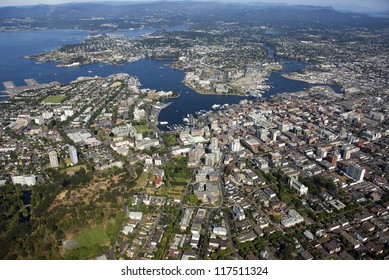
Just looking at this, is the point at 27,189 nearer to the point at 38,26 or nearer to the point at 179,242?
the point at 179,242

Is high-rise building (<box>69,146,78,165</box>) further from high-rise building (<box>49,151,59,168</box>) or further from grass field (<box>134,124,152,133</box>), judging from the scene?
grass field (<box>134,124,152,133</box>)

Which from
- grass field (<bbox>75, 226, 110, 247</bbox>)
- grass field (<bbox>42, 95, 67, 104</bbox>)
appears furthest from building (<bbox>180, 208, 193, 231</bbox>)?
grass field (<bbox>42, 95, 67, 104</bbox>)

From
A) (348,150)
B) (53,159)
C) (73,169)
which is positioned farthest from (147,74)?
(348,150)

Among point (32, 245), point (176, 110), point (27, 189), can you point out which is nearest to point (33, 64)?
point (176, 110)

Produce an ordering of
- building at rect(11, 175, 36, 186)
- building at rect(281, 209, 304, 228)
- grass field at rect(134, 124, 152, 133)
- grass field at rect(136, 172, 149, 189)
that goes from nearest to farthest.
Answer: building at rect(281, 209, 304, 228) < grass field at rect(136, 172, 149, 189) < building at rect(11, 175, 36, 186) < grass field at rect(134, 124, 152, 133)

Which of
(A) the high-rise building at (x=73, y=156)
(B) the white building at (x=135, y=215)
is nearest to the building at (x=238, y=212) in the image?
(B) the white building at (x=135, y=215)

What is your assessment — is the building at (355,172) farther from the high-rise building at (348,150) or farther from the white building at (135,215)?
the white building at (135,215)
